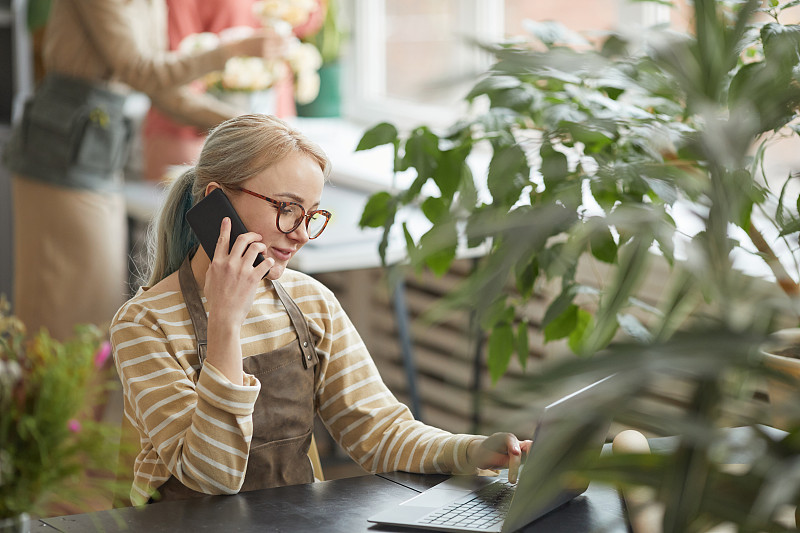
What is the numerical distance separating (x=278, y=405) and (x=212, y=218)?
0.28 m

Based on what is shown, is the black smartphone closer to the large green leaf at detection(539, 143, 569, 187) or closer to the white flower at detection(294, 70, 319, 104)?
the large green leaf at detection(539, 143, 569, 187)

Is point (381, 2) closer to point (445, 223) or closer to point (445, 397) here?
point (445, 397)

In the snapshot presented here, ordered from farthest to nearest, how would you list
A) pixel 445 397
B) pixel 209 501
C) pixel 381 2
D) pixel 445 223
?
1. pixel 381 2
2. pixel 445 397
3. pixel 209 501
4. pixel 445 223

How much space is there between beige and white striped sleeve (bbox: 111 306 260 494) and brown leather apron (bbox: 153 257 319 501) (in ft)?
0.20

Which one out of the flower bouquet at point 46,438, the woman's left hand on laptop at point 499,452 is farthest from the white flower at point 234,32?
the flower bouquet at point 46,438

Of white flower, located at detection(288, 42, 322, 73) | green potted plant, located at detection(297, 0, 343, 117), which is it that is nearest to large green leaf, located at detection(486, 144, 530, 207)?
white flower, located at detection(288, 42, 322, 73)

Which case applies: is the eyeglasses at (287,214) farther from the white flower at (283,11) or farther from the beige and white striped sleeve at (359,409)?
the white flower at (283,11)

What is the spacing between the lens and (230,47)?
2648mm

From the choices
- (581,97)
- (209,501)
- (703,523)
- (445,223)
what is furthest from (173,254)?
(703,523)

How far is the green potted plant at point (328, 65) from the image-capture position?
394cm

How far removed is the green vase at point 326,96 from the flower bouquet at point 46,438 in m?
3.49

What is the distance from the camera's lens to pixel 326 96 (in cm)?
425

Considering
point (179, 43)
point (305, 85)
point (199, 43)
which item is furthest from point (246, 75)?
point (179, 43)

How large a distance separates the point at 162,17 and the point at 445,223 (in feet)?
7.84
